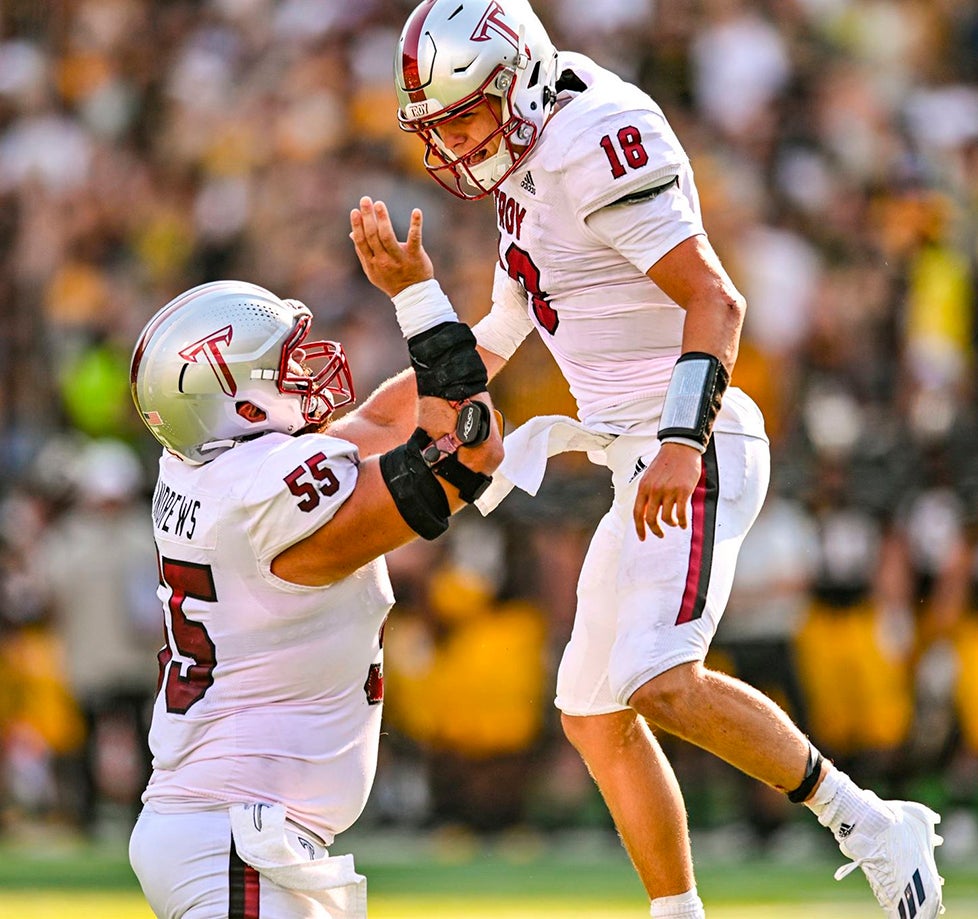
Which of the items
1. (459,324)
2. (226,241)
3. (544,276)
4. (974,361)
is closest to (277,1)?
(226,241)

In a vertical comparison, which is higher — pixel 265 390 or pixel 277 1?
pixel 277 1

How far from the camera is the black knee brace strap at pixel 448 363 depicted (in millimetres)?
4180

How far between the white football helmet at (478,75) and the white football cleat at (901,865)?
1911mm

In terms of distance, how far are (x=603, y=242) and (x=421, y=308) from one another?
798 mm

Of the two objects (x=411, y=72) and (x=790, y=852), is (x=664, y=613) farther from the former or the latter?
(x=790, y=852)

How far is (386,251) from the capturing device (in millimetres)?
4266

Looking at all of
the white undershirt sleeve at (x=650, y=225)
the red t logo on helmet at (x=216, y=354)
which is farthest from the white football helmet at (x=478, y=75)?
the red t logo on helmet at (x=216, y=354)

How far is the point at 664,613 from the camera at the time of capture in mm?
4715

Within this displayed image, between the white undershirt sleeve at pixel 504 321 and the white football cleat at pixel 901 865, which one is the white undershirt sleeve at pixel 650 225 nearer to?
the white undershirt sleeve at pixel 504 321

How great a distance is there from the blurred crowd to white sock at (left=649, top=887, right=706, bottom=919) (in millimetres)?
4246

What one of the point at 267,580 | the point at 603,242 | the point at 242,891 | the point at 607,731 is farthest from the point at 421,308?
the point at 607,731

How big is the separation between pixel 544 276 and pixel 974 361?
554cm

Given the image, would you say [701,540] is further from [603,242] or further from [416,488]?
[416,488]

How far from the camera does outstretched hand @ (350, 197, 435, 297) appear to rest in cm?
423
